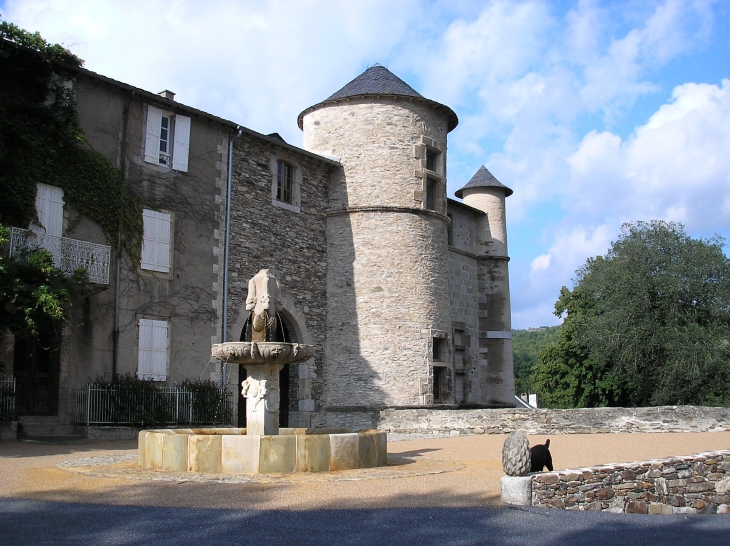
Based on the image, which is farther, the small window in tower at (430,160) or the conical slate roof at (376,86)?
the small window in tower at (430,160)

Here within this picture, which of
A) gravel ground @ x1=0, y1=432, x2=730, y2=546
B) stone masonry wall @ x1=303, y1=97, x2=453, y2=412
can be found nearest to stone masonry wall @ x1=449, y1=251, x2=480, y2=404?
stone masonry wall @ x1=303, y1=97, x2=453, y2=412

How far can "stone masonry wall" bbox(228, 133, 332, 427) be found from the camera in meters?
17.8

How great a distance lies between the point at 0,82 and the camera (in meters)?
13.9

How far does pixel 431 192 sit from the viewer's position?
2123cm

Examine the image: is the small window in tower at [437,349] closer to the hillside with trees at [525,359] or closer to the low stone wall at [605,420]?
the low stone wall at [605,420]

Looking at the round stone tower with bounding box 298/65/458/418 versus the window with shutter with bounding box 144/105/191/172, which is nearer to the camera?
the window with shutter with bounding box 144/105/191/172

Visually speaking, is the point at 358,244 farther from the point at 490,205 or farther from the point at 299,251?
the point at 490,205

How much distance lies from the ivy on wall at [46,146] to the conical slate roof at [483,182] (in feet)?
43.8

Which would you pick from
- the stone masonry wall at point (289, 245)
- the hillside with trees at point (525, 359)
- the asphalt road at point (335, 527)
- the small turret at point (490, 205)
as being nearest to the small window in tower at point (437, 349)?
the stone masonry wall at point (289, 245)

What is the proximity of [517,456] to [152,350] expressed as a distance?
10186mm

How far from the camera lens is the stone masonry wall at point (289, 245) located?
58.3 ft

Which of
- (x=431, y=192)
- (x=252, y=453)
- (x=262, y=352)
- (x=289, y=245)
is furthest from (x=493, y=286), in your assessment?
(x=252, y=453)

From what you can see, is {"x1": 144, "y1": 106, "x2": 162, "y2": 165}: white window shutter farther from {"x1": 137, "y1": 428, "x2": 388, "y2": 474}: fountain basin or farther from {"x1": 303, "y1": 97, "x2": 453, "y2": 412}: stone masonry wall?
{"x1": 137, "y1": 428, "x2": 388, "y2": 474}: fountain basin

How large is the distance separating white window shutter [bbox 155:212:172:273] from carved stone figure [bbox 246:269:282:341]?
667 centimetres
